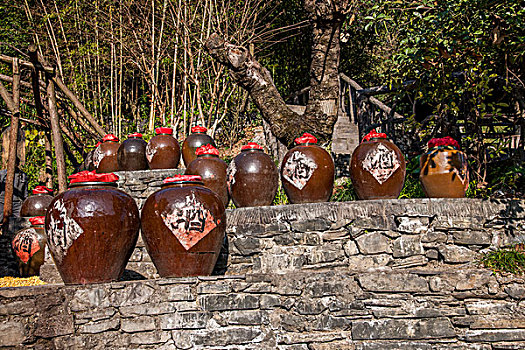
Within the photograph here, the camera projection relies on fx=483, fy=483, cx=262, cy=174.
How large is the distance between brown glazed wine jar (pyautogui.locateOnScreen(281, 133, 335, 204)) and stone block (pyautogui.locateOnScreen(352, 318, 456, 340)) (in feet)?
4.72

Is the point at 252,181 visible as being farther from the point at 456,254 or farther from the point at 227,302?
the point at 456,254

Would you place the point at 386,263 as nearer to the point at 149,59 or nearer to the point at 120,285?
the point at 120,285

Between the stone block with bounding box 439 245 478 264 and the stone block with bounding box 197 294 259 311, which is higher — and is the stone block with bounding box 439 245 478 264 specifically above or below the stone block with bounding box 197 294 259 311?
above

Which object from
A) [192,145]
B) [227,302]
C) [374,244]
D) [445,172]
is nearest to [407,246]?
[374,244]

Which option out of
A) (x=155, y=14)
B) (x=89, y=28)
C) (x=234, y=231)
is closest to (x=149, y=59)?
(x=155, y=14)

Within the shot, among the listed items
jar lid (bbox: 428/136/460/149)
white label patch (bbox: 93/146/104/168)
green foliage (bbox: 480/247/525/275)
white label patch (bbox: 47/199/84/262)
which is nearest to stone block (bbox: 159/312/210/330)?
white label patch (bbox: 47/199/84/262)

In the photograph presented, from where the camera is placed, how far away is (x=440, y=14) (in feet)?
13.2

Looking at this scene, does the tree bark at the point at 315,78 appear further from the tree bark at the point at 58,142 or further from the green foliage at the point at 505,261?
the green foliage at the point at 505,261

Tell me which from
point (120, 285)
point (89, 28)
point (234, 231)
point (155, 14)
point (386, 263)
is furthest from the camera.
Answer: point (89, 28)

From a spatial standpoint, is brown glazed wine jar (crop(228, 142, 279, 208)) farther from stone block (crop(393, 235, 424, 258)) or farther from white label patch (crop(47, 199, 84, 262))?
white label patch (crop(47, 199, 84, 262))

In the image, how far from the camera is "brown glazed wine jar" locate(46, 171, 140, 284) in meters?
3.14

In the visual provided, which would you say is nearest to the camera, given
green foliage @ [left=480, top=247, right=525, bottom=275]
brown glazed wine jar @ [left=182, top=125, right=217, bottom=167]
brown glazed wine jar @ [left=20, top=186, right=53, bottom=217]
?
green foliage @ [left=480, top=247, right=525, bottom=275]

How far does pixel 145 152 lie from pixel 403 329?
4.09 metres

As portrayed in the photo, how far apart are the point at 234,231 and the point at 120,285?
1313mm
